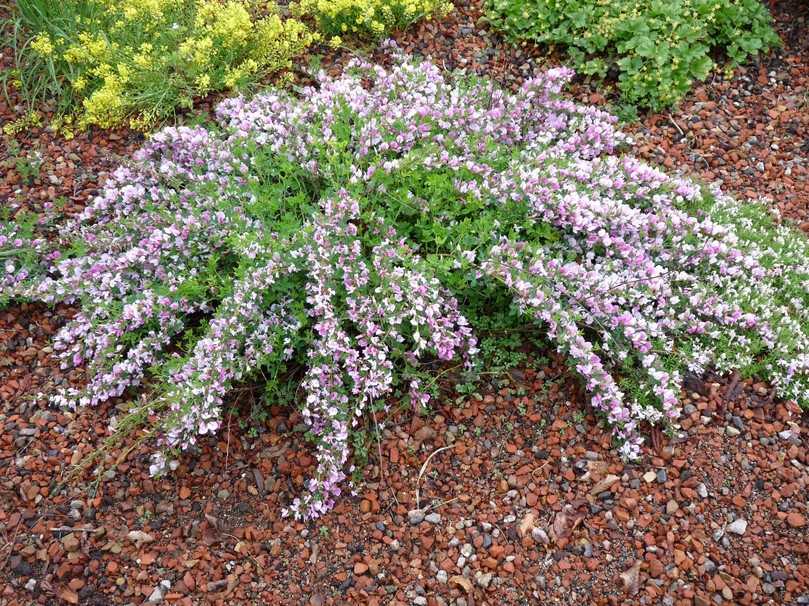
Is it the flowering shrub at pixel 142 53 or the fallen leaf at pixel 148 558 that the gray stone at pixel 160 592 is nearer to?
the fallen leaf at pixel 148 558

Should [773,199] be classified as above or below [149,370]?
above

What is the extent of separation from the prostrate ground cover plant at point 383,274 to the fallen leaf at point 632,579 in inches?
18.5

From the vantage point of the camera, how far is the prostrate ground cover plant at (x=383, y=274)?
2.98m

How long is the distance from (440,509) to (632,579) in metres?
0.75

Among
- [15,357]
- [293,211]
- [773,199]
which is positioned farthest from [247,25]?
[773,199]

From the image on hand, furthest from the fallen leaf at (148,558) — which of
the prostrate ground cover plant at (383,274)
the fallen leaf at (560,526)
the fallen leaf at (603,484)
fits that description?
the fallen leaf at (603,484)

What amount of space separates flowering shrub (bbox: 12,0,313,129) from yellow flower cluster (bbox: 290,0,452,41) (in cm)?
19

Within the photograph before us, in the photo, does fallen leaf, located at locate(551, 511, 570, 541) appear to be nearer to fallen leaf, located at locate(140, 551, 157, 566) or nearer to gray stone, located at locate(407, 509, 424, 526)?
gray stone, located at locate(407, 509, 424, 526)

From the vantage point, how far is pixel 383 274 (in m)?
2.95

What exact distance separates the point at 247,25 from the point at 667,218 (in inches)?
107

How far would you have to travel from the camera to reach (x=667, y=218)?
3.42m

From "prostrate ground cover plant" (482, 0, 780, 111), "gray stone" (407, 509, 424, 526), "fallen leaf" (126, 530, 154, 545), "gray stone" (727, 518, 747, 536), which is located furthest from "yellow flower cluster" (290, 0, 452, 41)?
"gray stone" (727, 518, 747, 536)

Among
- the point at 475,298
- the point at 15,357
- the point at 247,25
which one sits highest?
the point at 247,25

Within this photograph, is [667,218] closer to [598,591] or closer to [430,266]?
[430,266]
